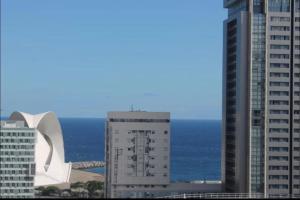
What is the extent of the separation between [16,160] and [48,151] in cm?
1498

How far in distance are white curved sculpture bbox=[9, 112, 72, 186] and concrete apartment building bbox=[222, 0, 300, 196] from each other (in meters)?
20.9

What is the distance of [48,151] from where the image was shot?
219 ft

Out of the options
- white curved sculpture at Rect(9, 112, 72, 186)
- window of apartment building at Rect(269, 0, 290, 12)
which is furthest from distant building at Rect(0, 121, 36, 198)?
window of apartment building at Rect(269, 0, 290, 12)

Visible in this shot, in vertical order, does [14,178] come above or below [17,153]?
below

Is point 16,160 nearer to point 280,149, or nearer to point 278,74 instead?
point 280,149

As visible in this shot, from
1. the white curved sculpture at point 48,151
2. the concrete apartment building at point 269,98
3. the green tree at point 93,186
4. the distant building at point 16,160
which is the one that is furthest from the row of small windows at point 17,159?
the concrete apartment building at point 269,98

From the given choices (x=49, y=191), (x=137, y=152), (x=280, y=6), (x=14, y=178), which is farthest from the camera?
(x=49, y=191)

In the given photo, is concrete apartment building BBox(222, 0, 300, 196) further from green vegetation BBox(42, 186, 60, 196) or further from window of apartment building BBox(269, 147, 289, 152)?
green vegetation BBox(42, 186, 60, 196)

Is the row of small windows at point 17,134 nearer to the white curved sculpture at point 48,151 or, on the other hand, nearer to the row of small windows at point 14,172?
the row of small windows at point 14,172

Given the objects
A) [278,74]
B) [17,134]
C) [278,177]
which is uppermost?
[278,74]

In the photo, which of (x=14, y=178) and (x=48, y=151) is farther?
(x=48, y=151)

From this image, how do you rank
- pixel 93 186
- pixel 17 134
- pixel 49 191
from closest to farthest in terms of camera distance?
1. pixel 17 134
2. pixel 49 191
3. pixel 93 186

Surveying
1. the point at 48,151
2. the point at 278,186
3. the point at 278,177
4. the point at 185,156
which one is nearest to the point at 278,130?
the point at 278,177

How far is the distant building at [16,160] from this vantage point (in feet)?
169
